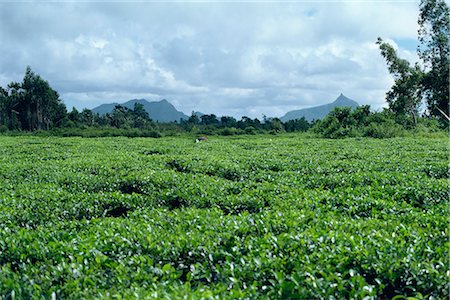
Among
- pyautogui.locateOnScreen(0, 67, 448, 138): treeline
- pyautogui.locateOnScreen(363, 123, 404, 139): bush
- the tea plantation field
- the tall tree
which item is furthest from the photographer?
the tall tree

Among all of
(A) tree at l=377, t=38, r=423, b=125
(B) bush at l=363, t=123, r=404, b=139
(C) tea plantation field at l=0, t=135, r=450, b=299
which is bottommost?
(C) tea plantation field at l=0, t=135, r=450, b=299

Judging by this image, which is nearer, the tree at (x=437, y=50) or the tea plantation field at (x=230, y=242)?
the tea plantation field at (x=230, y=242)

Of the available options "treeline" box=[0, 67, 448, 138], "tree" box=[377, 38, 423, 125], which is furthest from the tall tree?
"tree" box=[377, 38, 423, 125]

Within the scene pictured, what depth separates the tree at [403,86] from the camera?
45.6 metres

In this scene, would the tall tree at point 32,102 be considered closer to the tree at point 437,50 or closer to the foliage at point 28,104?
the foliage at point 28,104

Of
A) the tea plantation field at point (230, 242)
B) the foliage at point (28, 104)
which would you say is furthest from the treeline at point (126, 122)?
the tea plantation field at point (230, 242)

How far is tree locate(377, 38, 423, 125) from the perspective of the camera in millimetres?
45594

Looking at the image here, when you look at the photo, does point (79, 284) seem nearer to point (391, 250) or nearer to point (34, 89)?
point (391, 250)

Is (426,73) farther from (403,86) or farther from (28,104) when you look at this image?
(28,104)

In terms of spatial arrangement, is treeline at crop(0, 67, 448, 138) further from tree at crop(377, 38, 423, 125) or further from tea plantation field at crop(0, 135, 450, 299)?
tea plantation field at crop(0, 135, 450, 299)

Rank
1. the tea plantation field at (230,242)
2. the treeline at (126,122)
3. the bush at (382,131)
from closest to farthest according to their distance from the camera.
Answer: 1. the tea plantation field at (230,242)
2. the bush at (382,131)
3. the treeline at (126,122)

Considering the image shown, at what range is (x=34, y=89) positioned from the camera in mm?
70750

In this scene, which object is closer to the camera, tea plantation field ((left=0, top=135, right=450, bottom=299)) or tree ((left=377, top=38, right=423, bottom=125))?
tea plantation field ((left=0, top=135, right=450, bottom=299))

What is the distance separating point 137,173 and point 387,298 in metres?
8.09
